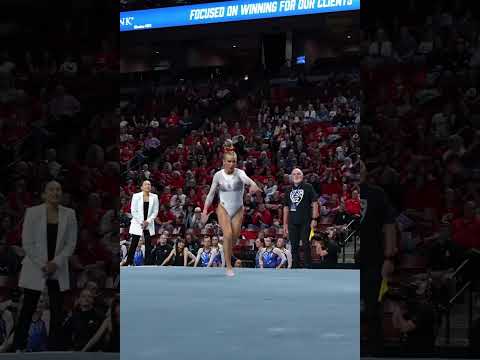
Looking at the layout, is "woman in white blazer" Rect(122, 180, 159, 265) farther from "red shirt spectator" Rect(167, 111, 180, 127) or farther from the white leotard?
"red shirt spectator" Rect(167, 111, 180, 127)

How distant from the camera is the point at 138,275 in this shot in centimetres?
1044

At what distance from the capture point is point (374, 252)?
13.6 feet

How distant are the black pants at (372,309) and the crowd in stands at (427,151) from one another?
0.05m

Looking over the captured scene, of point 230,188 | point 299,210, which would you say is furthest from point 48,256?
point 299,210

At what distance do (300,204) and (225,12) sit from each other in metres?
11.8

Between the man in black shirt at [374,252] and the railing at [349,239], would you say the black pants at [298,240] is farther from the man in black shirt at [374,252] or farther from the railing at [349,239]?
the man in black shirt at [374,252]

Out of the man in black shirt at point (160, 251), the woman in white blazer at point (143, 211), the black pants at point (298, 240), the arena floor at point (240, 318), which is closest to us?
the arena floor at point (240, 318)

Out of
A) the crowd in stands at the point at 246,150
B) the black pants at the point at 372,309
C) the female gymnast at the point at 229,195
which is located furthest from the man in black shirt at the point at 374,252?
the crowd in stands at the point at 246,150

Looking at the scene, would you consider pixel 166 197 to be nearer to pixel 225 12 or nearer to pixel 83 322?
pixel 225 12

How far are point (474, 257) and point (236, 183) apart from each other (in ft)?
18.0

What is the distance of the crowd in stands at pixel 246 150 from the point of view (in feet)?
44.7

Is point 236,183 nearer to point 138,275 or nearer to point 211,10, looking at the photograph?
point 138,275

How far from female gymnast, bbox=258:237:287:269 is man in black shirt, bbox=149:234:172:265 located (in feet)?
6.28

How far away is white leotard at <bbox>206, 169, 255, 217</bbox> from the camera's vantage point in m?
9.38
